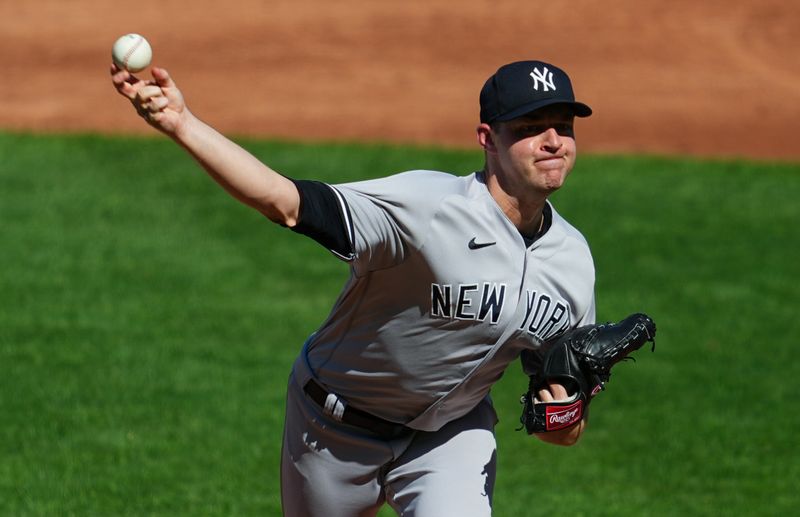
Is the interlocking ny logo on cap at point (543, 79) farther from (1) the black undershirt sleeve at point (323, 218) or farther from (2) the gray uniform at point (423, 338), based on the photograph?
(1) the black undershirt sleeve at point (323, 218)

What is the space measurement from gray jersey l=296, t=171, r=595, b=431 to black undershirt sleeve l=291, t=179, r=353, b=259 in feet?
0.13

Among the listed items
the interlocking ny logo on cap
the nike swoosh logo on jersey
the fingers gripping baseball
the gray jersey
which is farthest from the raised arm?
the interlocking ny logo on cap

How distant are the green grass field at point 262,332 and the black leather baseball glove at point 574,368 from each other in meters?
2.19

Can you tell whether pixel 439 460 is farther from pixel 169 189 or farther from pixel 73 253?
pixel 169 189

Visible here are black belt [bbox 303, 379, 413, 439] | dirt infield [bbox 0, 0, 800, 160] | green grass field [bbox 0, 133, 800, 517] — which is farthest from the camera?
dirt infield [bbox 0, 0, 800, 160]

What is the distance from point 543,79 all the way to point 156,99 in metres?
1.39

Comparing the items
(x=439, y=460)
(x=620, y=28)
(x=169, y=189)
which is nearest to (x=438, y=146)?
(x=169, y=189)

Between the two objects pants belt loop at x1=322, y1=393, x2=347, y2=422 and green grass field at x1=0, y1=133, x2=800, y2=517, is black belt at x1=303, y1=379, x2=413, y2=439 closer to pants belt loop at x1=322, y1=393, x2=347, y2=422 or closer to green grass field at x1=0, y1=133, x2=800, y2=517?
pants belt loop at x1=322, y1=393, x2=347, y2=422

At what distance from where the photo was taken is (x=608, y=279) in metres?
10.5

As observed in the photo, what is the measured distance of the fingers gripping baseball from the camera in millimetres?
3598

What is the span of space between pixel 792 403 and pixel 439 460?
4360 millimetres

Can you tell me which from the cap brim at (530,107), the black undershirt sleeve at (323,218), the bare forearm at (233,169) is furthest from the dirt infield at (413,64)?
the bare forearm at (233,169)

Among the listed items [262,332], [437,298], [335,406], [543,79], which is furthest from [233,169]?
[262,332]

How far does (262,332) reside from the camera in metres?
9.35
